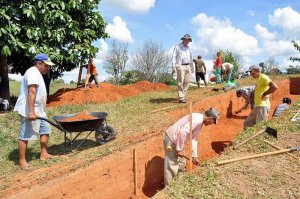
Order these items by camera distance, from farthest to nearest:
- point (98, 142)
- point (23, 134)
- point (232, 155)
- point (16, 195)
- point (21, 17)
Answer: point (21, 17)
point (98, 142)
point (23, 134)
point (232, 155)
point (16, 195)

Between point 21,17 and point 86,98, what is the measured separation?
373cm

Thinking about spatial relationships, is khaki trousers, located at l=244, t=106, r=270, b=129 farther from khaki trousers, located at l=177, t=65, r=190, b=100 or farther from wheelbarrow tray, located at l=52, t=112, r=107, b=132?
wheelbarrow tray, located at l=52, t=112, r=107, b=132

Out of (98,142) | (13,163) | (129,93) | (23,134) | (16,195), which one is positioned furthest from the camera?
(129,93)

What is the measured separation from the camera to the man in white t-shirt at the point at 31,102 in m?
6.48

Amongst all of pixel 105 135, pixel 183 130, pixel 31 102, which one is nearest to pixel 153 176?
pixel 105 135

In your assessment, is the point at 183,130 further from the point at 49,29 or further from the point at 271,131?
the point at 49,29

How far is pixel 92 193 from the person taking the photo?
6.63 meters

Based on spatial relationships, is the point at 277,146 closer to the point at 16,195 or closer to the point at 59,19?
the point at 16,195

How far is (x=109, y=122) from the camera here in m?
9.83

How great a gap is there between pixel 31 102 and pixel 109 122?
11.7 ft

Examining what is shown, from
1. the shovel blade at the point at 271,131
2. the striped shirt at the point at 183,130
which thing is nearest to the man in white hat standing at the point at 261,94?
the shovel blade at the point at 271,131

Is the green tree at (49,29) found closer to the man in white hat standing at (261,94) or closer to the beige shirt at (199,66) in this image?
the beige shirt at (199,66)

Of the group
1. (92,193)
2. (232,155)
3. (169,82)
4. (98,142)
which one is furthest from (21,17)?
(169,82)

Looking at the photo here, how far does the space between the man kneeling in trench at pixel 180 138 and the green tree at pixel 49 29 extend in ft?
18.8
